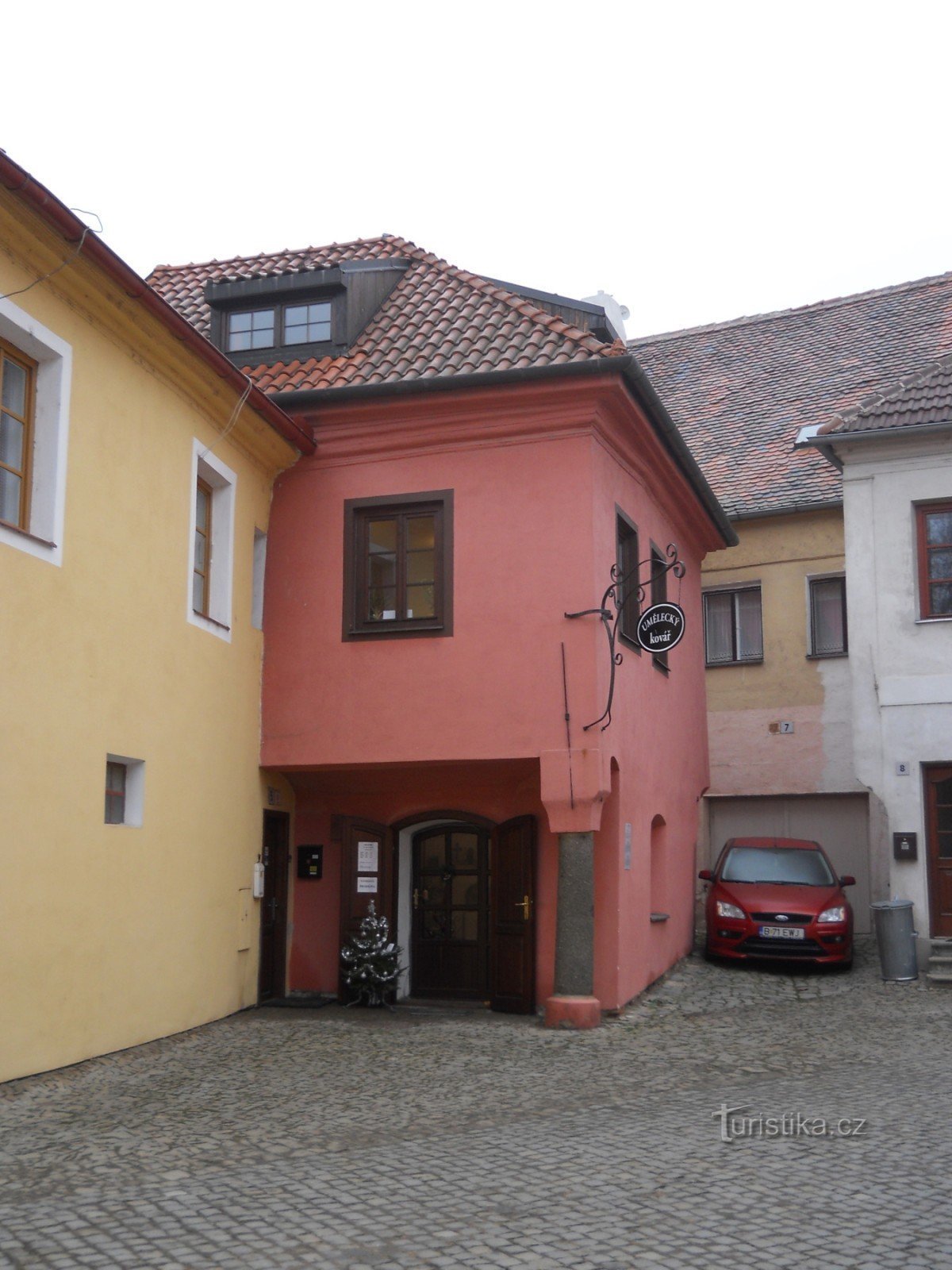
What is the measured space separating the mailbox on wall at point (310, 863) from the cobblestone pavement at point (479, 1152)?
2.51 m

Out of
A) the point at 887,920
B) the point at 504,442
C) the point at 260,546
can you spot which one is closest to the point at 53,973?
the point at 260,546

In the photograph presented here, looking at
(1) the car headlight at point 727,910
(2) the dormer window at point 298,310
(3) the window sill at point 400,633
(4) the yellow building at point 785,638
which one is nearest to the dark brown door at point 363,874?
(3) the window sill at point 400,633

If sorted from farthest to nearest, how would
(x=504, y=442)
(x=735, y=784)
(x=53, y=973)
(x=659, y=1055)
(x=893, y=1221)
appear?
(x=735, y=784) < (x=504, y=442) < (x=659, y=1055) < (x=53, y=973) < (x=893, y=1221)

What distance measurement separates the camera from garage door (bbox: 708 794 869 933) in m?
21.3

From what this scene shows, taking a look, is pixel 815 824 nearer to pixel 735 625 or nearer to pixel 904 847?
pixel 735 625

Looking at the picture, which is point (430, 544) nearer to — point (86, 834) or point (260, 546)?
point (260, 546)

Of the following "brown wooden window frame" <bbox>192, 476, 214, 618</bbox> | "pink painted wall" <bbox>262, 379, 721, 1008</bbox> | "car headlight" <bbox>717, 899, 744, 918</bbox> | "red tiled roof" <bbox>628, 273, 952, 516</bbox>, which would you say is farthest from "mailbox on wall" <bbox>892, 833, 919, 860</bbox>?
"brown wooden window frame" <bbox>192, 476, 214, 618</bbox>

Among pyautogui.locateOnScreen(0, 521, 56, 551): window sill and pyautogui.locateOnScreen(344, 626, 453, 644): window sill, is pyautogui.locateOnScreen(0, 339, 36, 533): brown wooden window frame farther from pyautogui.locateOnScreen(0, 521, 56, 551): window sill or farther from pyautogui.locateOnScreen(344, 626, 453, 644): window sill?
pyautogui.locateOnScreen(344, 626, 453, 644): window sill

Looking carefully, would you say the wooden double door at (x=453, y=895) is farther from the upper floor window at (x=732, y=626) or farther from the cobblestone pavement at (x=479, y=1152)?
the upper floor window at (x=732, y=626)

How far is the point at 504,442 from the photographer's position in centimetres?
1391

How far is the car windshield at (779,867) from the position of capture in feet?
56.5

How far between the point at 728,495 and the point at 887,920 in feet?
28.1

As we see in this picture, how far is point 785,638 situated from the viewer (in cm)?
2173

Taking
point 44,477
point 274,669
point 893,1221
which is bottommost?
point 893,1221
